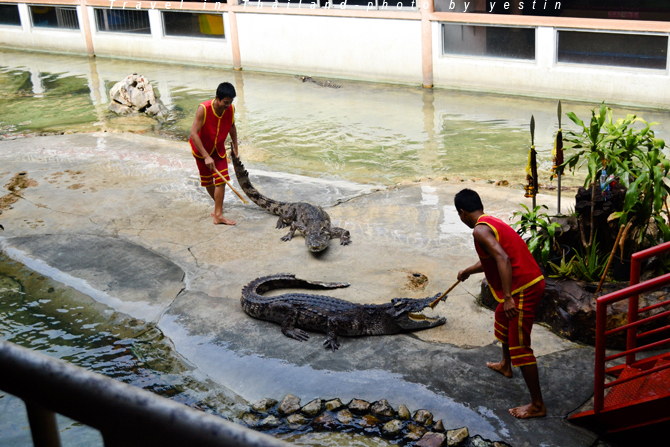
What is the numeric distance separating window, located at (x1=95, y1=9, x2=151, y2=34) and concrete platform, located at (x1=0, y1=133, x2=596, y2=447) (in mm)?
10089

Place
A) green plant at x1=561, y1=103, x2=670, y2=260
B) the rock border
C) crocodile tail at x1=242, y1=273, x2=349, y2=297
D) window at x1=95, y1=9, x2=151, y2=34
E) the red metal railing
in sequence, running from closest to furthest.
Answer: the red metal railing, the rock border, green plant at x1=561, y1=103, x2=670, y2=260, crocodile tail at x1=242, y1=273, x2=349, y2=297, window at x1=95, y1=9, x2=151, y2=34

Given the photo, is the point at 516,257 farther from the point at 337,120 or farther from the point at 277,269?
the point at 337,120

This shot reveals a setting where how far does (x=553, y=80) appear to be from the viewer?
1219cm

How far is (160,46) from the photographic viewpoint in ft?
59.4

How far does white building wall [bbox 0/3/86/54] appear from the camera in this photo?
19.9 metres

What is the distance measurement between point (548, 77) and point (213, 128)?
8.06 metres

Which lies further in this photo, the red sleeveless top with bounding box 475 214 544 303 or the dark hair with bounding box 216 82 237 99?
the dark hair with bounding box 216 82 237 99

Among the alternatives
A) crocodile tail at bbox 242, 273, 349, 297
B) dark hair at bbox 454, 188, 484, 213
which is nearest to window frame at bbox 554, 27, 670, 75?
crocodile tail at bbox 242, 273, 349, 297

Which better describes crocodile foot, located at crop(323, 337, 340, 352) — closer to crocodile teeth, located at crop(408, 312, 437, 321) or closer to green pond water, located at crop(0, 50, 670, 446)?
crocodile teeth, located at crop(408, 312, 437, 321)

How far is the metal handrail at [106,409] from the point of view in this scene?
0.79 metres

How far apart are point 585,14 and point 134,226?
967 cm

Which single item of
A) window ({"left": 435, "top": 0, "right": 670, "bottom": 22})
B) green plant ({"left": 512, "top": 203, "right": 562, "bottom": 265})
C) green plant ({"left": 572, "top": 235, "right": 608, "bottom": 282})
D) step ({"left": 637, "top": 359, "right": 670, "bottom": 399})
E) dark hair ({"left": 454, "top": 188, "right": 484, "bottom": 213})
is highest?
window ({"left": 435, "top": 0, "right": 670, "bottom": 22})

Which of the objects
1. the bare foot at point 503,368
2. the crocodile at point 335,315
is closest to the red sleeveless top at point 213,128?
the crocodile at point 335,315

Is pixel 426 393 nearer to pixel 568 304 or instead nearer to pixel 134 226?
pixel 568 304
